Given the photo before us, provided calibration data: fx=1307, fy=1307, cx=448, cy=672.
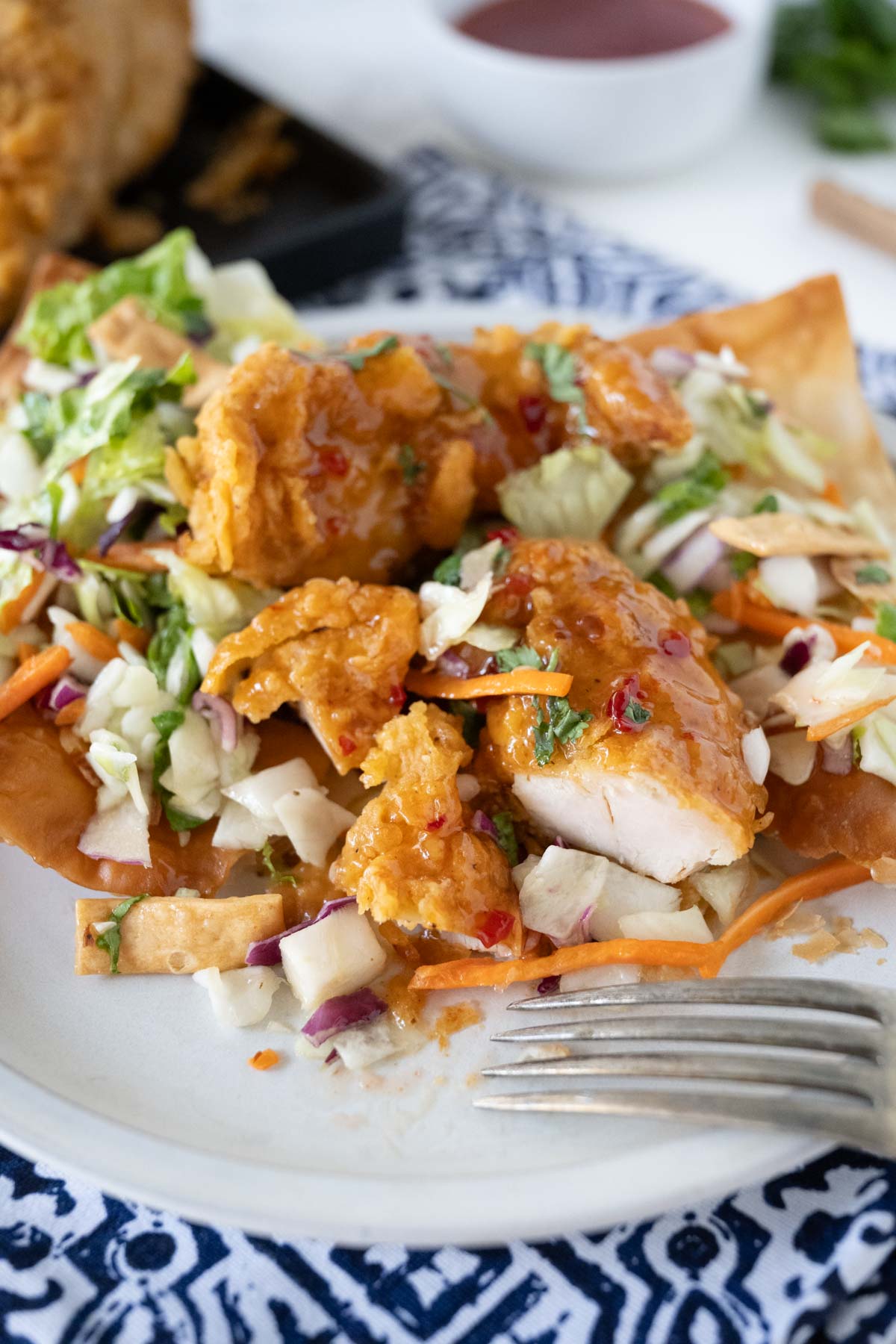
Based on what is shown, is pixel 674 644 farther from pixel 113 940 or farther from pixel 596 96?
pixel 596 96

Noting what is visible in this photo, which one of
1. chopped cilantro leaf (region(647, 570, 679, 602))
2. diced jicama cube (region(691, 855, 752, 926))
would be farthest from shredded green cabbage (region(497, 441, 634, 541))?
diced jicama cube (region(691, 855, 752, 926))

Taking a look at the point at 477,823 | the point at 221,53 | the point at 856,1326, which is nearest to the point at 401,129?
the point at 221,53

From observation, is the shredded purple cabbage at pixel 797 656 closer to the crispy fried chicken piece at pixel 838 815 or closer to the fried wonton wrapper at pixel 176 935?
the crispy fried chicken piece at pixel 838 815

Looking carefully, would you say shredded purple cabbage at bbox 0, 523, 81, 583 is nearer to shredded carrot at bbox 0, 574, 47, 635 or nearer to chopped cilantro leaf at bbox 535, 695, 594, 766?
shredded carrot at bbox 0, 574, 47, 635

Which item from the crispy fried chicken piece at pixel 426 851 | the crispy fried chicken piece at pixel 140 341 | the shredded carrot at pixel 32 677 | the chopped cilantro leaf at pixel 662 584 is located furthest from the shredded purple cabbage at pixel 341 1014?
the crispy fried chicken piece at pixel 140 341

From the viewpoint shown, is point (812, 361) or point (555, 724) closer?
point (555, 724)

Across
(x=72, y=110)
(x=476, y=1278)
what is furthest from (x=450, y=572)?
(x=72, y=110)

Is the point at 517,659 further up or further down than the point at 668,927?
further up
